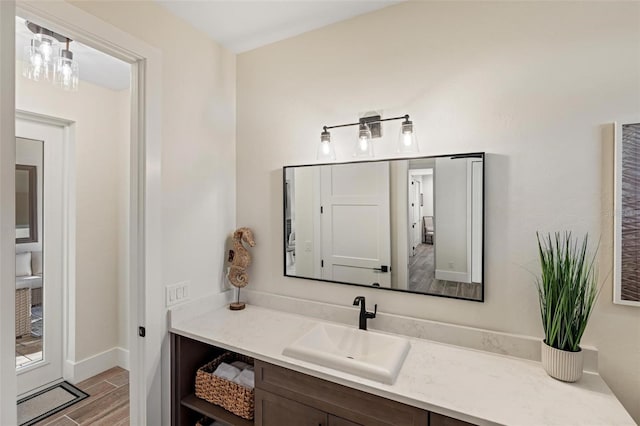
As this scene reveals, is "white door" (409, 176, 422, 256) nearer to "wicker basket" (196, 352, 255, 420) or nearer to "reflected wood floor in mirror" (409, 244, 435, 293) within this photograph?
"reflected wood floor in mirror" (409, 244, 435, 293)

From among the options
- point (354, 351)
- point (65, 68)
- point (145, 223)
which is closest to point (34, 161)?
point (65, 68)

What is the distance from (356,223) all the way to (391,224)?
0.20 meters

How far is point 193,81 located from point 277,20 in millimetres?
618

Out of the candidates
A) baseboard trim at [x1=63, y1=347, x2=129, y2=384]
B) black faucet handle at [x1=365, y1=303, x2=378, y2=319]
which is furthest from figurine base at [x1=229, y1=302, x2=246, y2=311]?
baseboard trim at [x1=63, y1=347, x2=129, y2=384]

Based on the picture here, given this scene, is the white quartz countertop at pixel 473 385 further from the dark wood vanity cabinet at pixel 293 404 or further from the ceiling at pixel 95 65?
the ceiling at pixel 95 65

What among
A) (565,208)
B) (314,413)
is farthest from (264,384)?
(565,208)

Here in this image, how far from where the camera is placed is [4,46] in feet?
1.21

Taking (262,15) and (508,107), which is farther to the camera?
(262,15)

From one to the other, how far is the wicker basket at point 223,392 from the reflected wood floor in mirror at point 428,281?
993 mm

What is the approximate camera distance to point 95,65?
2.19 metres

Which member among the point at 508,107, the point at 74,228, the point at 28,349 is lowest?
the point at 28,349

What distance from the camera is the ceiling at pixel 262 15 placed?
5.30 ft

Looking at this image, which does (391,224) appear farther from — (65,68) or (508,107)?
(65,68)

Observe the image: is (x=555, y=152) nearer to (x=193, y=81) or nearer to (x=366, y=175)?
(x=366, y=175)
